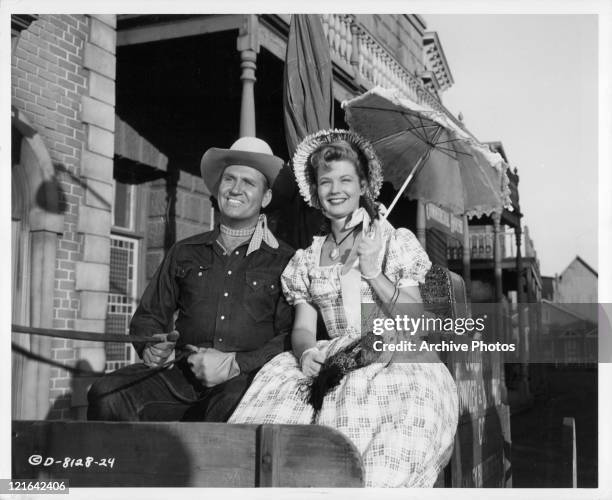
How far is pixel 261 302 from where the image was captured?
2619mm

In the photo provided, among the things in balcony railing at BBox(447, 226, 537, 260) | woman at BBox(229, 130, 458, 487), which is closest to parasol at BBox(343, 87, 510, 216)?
woman at BBox(229, 130, 458, 487)

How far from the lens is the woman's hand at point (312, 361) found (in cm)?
221

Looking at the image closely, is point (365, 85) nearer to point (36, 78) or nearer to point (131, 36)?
point (131, 36)

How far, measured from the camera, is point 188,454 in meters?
1.74

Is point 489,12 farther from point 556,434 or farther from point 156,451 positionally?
point 556,434

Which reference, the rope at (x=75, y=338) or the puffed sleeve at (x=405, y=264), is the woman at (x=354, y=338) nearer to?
the puffed sleeve at (x=405, y=264)

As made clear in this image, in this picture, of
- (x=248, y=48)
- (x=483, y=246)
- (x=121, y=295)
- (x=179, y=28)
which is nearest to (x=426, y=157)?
(x=248, y=48)

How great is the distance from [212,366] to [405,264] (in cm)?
79

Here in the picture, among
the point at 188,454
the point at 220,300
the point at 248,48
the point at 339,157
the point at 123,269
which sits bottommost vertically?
the point at 188,454

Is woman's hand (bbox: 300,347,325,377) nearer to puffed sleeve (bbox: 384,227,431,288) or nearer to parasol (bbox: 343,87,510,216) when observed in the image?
puffed sleeve (bbox: 384,227,431,288)

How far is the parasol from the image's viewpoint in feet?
9.30

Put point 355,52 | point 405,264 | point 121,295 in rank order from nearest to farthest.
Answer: point 405,264, point 121,295, point 355,52

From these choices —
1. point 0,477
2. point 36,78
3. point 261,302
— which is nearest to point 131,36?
point 36,78

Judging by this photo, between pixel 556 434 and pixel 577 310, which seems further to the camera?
pixel 556 434
